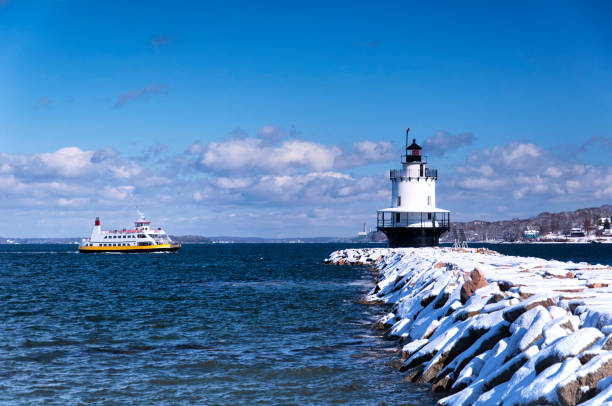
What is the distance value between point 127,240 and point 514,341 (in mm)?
84444

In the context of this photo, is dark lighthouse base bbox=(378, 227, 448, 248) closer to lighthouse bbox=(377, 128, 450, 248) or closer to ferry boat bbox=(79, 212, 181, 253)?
lighthouse bbox=(377, 128, 450, 248)

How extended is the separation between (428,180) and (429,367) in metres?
41.3

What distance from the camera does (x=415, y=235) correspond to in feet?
163

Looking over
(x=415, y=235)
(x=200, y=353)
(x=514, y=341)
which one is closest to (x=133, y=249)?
(x=415, y=235)

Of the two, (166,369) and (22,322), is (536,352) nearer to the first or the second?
(166,369)

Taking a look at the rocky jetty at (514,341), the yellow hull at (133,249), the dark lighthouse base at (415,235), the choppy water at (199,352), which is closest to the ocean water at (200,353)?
the choppy water at (199,352)

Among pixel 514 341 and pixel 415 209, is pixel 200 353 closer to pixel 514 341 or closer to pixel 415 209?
pixel 514 341

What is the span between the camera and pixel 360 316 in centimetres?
1839

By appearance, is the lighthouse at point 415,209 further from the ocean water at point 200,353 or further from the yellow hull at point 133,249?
the yellow hull at point 133,249

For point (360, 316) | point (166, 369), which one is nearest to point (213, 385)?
point (166, 369)

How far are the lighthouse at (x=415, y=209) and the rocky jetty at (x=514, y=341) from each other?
1367 inches

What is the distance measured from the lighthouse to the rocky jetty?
3473 centimetres

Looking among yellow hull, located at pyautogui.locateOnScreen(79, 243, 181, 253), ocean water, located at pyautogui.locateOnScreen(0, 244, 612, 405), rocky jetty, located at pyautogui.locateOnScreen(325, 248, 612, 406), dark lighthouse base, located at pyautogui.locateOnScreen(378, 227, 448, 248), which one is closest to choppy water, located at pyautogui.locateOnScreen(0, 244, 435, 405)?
ocean water, located at pyautogui.locateOnScreen(0, 244, 612, 405)

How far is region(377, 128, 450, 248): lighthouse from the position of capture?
162 ft
